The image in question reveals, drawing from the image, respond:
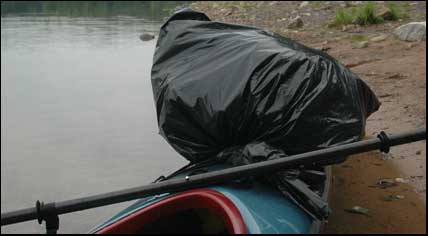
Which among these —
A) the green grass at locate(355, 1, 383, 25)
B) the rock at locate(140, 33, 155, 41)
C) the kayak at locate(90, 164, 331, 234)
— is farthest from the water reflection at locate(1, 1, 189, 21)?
the kayak at locate(90, 164, 331, 234)

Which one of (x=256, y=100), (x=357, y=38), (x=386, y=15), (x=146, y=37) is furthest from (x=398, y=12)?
(x=256, y=100)

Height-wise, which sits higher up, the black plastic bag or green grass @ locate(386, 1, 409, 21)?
the black plastic bag

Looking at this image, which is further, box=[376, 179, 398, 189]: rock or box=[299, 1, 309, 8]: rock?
box=[299, 1, 309, 8]: rock

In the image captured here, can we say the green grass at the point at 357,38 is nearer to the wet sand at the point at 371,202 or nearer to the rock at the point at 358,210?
the wet sand at the point at 371,202

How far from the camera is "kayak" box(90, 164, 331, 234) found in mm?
2611

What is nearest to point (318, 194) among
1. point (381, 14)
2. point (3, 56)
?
point (381, 14)

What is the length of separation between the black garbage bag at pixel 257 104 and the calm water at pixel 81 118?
120 cm

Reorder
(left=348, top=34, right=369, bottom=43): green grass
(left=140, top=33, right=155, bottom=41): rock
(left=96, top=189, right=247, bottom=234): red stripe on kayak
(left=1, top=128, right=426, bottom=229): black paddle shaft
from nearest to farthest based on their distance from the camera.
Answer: (left=1, top=128, right=426, bottom=229): black paddle shaft → (left=96, top=189, right=247, bottom=234): red stripe on kayak → (left=348, top=34, right=369, bottom=43): green grass → (left=140, top=33, right=155, bottom=41): rock

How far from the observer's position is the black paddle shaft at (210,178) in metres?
2.55

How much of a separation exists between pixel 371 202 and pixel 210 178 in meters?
1.82

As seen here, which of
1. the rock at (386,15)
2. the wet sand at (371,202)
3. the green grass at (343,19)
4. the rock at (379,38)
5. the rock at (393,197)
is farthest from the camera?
the green grass at (343,19)

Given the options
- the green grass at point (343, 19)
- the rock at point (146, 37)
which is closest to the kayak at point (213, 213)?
the green grass at point (343, 19)

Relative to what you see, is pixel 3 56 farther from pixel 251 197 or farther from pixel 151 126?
pixel 251 197

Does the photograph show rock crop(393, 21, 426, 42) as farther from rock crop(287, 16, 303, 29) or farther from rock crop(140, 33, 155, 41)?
rock crop(140, 33, 155, 41)
